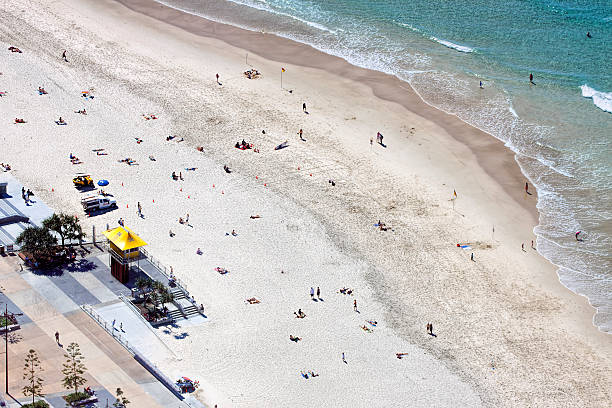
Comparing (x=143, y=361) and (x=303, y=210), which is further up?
(x=303, y=210)

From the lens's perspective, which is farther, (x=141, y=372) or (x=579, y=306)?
(x=579, y=306)

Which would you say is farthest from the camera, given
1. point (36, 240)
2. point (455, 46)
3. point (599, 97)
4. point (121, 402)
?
point (455, 46)

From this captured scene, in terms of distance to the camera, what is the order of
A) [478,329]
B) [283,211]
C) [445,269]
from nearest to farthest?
[478,329] < [445,269] < [283,211]

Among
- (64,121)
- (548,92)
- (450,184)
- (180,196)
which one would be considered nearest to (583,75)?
(548,92)

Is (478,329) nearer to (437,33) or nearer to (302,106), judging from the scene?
(302,106)

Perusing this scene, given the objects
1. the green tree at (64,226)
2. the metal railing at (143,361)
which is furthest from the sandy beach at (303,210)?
the green tree at (64,226)

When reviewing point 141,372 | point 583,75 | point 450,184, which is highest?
point 583,75

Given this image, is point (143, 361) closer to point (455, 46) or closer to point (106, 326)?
point (106, 326)

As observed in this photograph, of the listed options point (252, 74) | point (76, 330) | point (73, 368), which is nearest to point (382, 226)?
point (76, 330)

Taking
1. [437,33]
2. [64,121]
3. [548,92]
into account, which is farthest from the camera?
[437,33]
